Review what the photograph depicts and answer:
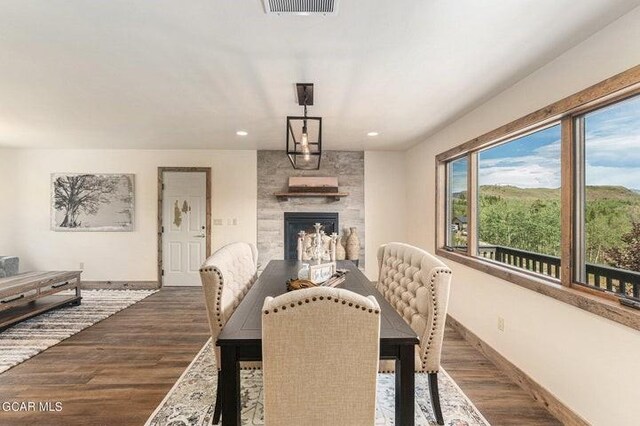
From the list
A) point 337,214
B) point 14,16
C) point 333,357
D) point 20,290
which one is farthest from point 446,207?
point 20,290

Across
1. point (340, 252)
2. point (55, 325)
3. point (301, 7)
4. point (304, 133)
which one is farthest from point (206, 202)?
point (301, 7)

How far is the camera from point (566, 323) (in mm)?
1975

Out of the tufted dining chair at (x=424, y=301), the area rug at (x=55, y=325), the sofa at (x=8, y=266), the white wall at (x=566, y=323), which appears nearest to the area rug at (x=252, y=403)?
the tufted dining chair at (x=424, y=301)

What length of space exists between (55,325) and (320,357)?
154 inches

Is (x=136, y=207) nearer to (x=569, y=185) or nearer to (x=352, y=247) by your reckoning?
(x=352, y=247)

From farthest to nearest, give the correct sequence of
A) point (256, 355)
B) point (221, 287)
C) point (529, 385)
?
point (529, 385) → point (221, 287) → point (256, 355)

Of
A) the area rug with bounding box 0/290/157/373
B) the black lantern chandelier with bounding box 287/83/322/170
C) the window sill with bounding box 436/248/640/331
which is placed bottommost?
the area rug with bounding box 0/290/157/373

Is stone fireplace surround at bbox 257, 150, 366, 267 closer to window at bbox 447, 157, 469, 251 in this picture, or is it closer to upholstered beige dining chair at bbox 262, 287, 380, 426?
window at bbox 447, 157, 469, 251

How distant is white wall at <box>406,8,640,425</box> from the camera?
161 centimetres

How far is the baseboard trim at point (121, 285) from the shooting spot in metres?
5.26

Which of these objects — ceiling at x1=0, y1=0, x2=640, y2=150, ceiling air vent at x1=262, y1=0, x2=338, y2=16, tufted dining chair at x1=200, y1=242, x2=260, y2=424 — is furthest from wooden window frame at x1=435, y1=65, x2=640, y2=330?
tufted dining chair at x1=200, y1=242, x2=260, y2=424

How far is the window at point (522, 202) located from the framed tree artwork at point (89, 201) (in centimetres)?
542

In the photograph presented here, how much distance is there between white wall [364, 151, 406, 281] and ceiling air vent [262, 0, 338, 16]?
3.96 m

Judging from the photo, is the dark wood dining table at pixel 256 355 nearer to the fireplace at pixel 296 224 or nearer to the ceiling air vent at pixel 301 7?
the ceiling air vent at pixel 301 7
